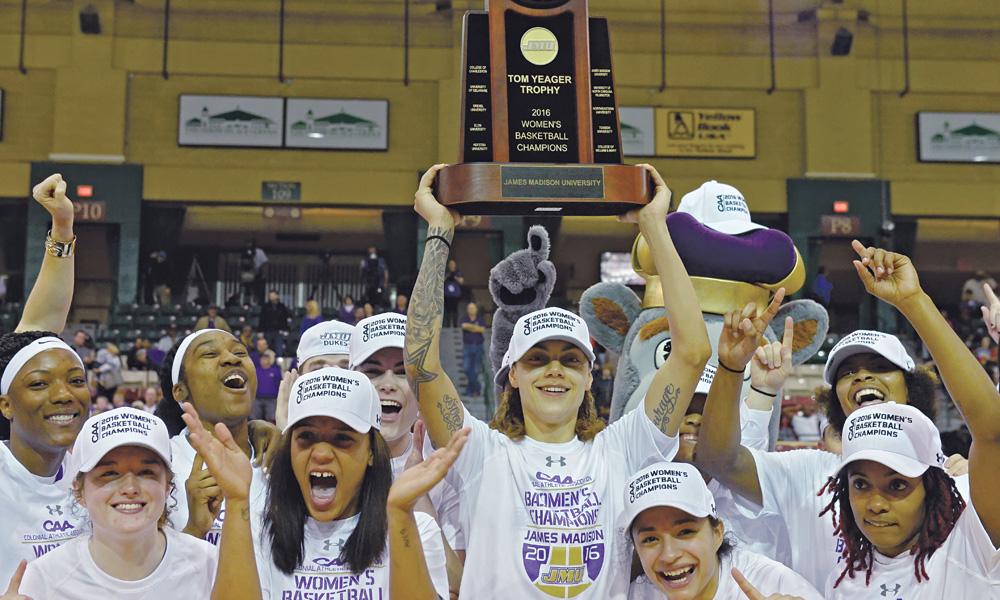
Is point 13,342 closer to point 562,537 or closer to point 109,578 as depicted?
point 109,578

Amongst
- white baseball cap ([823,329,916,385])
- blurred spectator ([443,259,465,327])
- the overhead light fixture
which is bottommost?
white baseball cap ([823,329,916,385])

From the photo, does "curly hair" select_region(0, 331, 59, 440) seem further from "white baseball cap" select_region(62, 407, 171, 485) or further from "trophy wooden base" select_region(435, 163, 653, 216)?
"trophy wooden base" select_region(435, 163, 653, 216)

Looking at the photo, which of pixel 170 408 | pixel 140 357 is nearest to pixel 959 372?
pixel 170 408

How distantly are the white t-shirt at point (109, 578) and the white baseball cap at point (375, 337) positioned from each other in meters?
1.08

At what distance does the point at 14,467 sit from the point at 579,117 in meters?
2.29

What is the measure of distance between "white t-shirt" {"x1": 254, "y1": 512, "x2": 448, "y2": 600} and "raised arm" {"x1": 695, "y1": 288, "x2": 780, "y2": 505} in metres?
0.98

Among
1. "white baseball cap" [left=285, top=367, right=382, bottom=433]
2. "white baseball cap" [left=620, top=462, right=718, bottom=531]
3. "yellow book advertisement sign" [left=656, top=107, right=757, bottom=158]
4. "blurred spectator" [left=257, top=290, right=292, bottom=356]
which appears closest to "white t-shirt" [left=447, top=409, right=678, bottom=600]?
"white baseball cap" [left=620, top=462, right=718, bottom=531]

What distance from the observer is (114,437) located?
323 centimetres

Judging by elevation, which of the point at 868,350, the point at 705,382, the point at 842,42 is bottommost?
the point at 705,382

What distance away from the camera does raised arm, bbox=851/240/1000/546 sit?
2912mm

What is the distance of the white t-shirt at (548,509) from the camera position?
338 centimetres

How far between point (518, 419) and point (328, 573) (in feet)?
2.69

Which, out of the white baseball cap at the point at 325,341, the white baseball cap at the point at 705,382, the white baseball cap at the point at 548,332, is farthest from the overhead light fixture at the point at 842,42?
the white baseball cap at the point at 548,332

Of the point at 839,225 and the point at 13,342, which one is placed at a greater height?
the point at 839,225
